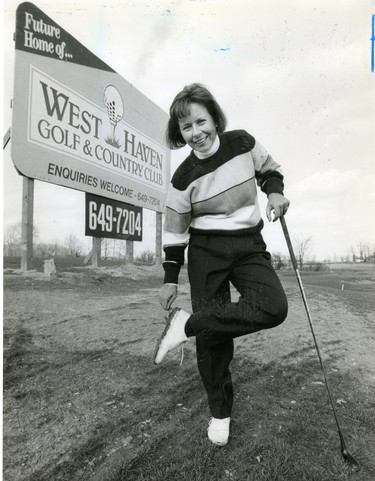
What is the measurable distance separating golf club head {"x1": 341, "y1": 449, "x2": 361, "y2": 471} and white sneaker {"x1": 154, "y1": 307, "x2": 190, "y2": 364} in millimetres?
770

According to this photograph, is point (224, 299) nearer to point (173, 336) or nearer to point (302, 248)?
point (173, 336)

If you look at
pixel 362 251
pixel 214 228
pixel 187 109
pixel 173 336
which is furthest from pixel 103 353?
pixel 362 251

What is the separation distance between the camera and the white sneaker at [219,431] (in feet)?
5.15

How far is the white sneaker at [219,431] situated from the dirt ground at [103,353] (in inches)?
7.8

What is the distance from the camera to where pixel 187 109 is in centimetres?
169

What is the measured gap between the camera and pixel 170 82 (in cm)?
209

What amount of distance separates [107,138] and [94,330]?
1112 millimetres

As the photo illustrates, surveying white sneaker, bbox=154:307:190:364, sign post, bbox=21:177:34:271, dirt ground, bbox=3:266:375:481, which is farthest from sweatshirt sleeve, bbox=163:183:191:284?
sign post, bbox=21:177:34:271

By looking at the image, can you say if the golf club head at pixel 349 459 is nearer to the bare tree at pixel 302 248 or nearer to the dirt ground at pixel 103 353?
the dirt ground at pixel 103 353

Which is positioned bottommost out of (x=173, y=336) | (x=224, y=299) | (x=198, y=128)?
(x=173, y=336)

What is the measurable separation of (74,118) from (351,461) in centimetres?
208

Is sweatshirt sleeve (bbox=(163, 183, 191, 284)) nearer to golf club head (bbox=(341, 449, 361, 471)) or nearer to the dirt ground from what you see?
the dirt ground

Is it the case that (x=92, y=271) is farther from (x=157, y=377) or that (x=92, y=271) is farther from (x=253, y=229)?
(x=253, y=229)

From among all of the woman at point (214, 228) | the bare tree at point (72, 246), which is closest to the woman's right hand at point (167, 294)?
the woman at point (214, 228)
